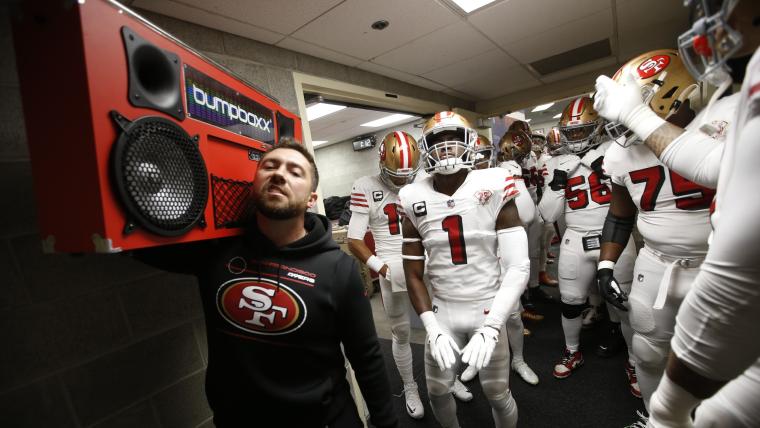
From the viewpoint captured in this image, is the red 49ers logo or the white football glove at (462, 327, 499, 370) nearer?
the white football glove at (462, 327, 499, 370)

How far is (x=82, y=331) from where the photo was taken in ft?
4.08

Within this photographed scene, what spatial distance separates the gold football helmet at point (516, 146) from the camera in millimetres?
4477

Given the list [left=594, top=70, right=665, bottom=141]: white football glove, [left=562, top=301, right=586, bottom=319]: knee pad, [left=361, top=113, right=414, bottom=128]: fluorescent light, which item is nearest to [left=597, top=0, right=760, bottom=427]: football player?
[left=594, top=70, right=665, bottom=141]: white football glove

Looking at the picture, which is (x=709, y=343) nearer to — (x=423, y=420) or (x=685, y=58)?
(x=685, y=58)

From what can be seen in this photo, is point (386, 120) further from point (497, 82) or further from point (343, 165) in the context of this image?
point (497, 82)

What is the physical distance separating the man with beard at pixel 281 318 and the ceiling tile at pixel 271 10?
1.17 meters

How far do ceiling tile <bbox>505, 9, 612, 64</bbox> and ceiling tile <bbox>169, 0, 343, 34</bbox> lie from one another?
2352 mm

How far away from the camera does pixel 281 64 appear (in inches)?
97.6

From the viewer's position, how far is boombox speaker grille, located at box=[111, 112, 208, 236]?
2.37 ft

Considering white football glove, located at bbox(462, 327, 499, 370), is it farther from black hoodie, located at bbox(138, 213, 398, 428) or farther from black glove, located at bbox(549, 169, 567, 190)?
black glove, located at bbox(549, 169, 567, 190)

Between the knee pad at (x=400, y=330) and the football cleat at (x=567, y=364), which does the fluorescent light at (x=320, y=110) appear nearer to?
the knee pad at (x=400, y=330)

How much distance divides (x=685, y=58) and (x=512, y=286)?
3.67 feet

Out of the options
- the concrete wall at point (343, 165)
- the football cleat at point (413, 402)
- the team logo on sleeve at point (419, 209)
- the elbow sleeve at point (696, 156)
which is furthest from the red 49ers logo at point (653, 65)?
the concrete wall at point (343, 165)

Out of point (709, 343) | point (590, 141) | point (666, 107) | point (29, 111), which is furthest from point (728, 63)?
point (590, 141)
